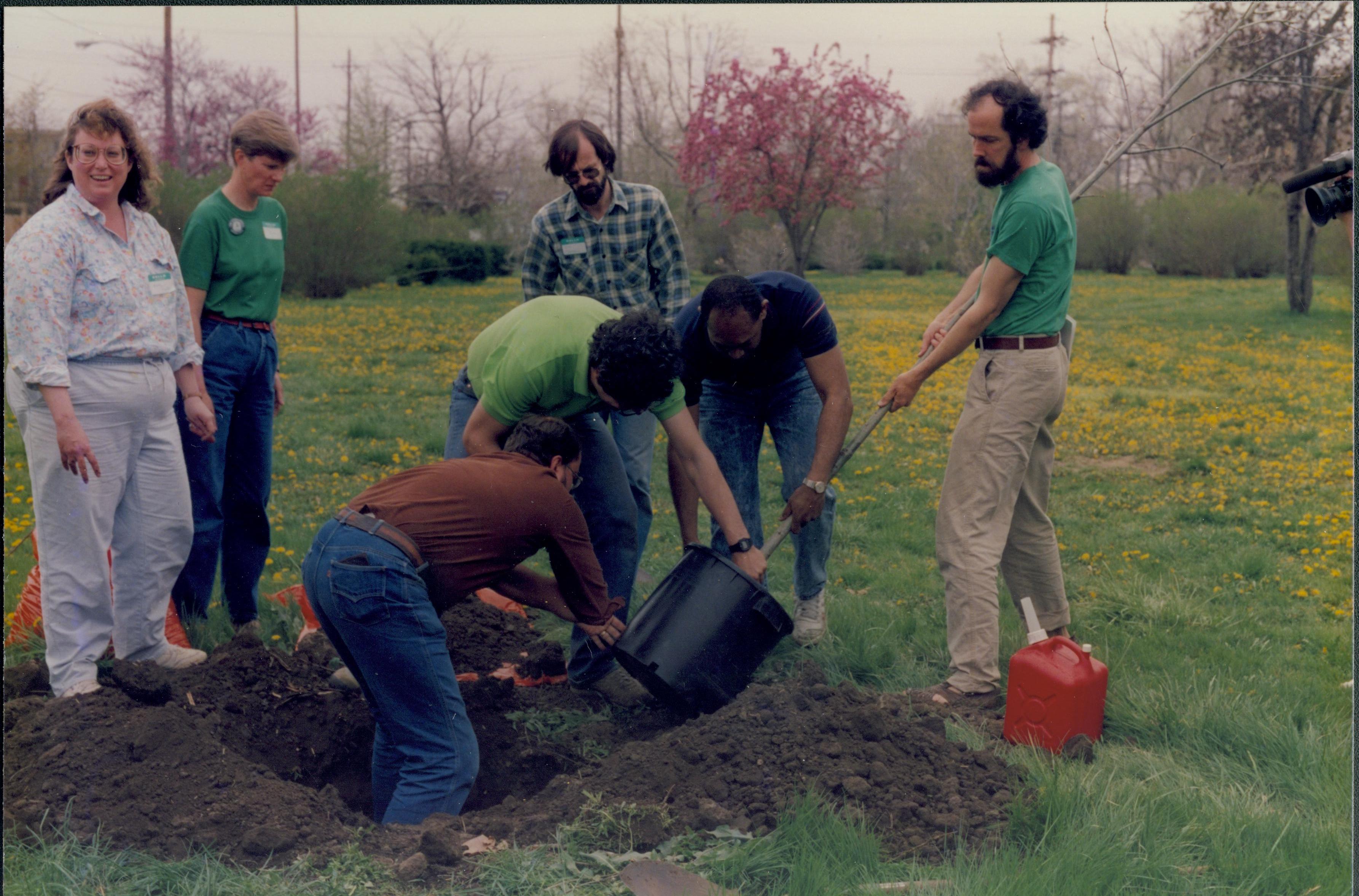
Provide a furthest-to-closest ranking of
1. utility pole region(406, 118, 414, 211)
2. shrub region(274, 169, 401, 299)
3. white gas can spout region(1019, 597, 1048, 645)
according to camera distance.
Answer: utility pole region(406, 118, 414, 211) < shrub region(274, 169, 401, 299) < white gas can spout region(1019, 597, 1048, 645)

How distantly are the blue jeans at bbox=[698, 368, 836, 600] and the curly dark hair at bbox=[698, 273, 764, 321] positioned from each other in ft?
2.20

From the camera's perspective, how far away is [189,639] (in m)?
4.13

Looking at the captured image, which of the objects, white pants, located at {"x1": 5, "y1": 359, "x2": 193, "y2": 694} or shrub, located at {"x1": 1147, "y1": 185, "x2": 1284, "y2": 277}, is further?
shrub, located at {"x1": 1147, "y1": 185, "x2": 1284, "y2": 277}

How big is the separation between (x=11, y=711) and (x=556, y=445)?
74.9 inches

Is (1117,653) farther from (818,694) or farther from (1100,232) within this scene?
(1100,232)

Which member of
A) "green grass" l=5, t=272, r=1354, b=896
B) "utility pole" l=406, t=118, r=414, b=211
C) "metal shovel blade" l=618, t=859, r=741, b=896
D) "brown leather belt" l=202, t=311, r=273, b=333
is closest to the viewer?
"metal shovel blade" l=618, t=859, r=741, b=896

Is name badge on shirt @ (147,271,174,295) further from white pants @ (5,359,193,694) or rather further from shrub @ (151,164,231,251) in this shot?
shrub @ (151,164,231,251)

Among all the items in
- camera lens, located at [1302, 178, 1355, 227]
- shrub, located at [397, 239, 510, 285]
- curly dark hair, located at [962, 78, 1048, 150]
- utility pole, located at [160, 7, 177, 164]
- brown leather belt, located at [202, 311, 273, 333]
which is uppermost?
utility pole, located at [160, 7, 177, 164]

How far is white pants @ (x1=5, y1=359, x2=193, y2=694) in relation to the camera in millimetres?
3309

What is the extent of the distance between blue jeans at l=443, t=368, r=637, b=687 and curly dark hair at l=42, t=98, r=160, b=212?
1.29 m

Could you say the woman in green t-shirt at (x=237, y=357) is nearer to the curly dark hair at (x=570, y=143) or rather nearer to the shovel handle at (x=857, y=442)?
the curly dark hair at (x=570, y=143)

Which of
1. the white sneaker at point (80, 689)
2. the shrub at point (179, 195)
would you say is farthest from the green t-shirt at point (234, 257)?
the shrub at point (179, 195)

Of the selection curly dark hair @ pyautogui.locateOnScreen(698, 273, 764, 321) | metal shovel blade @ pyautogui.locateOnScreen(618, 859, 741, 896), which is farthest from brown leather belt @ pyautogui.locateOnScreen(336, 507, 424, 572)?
curly dark hair @ pyautogui.locateOnScreen(698, 273, 764, 321)

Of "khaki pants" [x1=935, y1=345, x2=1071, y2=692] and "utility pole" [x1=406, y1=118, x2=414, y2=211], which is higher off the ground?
"utility pole" [x1=406, y1=118, x2=414, y2=211]
